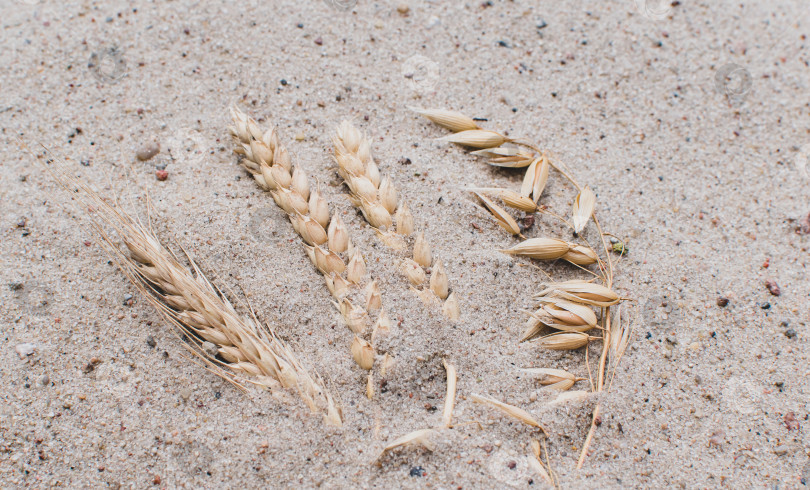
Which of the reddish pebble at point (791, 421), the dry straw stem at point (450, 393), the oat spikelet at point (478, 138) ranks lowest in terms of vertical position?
the dry straw stem at point (450, 393)

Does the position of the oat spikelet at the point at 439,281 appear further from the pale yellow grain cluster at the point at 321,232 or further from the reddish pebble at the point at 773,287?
the reddish pebble at the point at 773,287

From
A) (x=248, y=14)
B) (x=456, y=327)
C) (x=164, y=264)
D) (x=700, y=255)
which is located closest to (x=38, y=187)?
(x=164, y=264)

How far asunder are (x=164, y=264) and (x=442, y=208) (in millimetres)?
856

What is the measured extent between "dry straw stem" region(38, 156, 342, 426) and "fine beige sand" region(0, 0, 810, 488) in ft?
0.17

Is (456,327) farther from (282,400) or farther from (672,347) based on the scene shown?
(672,347)

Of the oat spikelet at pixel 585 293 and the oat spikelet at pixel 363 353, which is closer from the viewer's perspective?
the oat spikelet at pixel 363 353

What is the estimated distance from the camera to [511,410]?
4.72 feet

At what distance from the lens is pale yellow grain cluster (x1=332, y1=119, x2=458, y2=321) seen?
1.56 m

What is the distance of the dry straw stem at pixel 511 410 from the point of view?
143cm

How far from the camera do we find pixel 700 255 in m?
1.76

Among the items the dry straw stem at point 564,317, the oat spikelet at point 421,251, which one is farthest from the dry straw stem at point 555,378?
the oat spikelet at point 421,251

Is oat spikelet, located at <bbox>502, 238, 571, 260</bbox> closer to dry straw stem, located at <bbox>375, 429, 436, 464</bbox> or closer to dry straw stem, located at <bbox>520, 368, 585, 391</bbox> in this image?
dry straw stem, located at <bbox>520, 368, 585, 391</bbox>

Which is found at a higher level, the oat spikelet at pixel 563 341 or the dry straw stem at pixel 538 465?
the oat spikelet at pixel 563 341

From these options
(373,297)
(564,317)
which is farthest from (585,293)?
(373,297)
